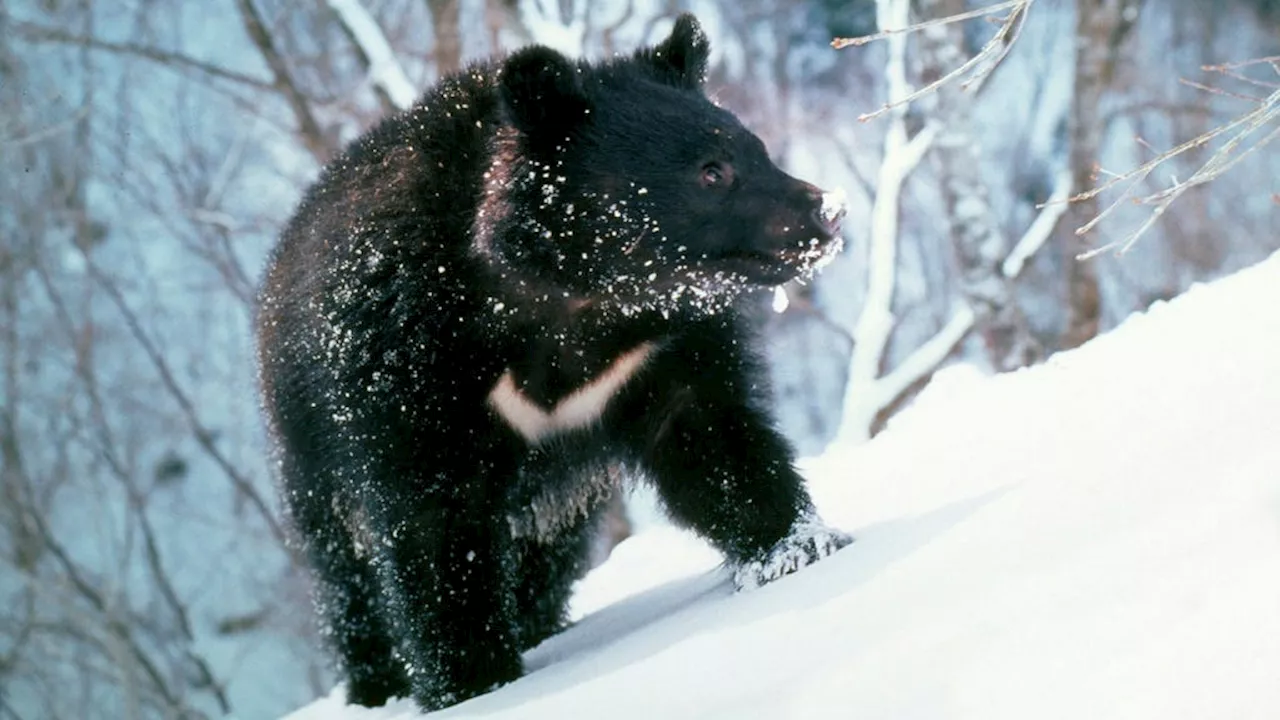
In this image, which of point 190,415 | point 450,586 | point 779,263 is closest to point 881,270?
point 779,263

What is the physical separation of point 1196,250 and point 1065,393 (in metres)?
13.3

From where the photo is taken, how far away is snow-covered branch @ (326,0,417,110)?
10.0 metres

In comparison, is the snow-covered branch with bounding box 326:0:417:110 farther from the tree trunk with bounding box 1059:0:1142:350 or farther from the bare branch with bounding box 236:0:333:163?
the tree trunk with bounding box 1059:0:1142:350

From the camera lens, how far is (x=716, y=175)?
13.7 ft

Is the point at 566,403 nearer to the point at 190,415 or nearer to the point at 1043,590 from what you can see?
the point at 1043,590

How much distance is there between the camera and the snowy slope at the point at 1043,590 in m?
2.13

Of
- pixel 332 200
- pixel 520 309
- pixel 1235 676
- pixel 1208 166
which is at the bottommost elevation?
pixel 1235 676

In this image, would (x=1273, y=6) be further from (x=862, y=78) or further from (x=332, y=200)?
(x=332, y=200)

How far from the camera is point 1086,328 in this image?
32.0 feet

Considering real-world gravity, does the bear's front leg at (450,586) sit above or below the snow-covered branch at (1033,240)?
below

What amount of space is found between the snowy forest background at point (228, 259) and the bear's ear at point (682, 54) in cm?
1119

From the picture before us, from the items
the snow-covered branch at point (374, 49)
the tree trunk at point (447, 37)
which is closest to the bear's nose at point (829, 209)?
the snow-covered branch at point (374, 49)

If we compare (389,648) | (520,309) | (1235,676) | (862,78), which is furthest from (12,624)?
(1235,676)

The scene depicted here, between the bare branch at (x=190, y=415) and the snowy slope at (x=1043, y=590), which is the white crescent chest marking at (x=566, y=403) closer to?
the snowy slope at (x=1043, y=590)
